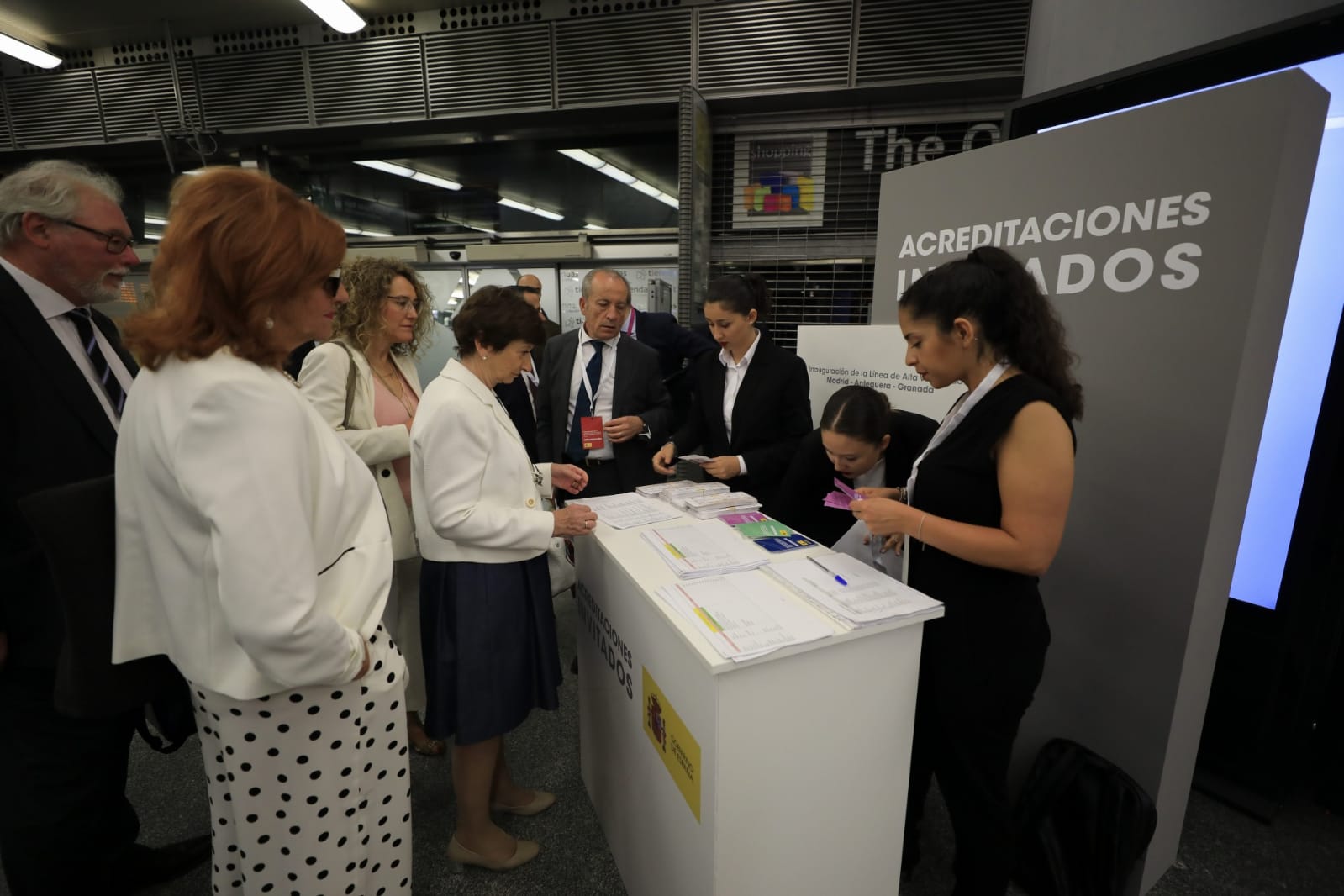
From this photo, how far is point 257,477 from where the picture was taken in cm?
87

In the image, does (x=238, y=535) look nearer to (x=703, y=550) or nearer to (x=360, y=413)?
(x=703, y=550)

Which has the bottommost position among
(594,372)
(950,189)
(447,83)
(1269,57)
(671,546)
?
(671,546)

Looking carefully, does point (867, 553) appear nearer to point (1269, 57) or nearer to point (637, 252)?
point (1269, 57)

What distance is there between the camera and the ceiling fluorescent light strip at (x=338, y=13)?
3.74 metres

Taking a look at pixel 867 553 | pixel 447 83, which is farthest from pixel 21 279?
pixel 447 83

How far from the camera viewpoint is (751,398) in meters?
2.38

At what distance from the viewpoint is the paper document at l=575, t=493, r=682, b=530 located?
171 cm

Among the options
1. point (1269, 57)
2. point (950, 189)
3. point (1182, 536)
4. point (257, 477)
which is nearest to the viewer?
point (257, 477)

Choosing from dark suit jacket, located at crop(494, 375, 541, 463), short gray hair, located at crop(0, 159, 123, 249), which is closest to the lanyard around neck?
short gray hair, located at crop(0, 159, 123, 249)

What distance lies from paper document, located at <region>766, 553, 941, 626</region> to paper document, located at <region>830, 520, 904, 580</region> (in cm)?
17

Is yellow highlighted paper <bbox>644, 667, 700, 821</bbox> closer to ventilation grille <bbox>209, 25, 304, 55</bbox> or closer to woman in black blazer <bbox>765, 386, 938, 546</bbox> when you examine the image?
woman in black blazer <bbox>765, 386, 938, 546</bbox>

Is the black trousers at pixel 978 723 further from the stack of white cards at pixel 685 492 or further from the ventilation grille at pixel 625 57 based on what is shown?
the ventilation grille at pixel 625 57

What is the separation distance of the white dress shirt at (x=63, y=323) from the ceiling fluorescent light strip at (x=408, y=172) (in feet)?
13.7

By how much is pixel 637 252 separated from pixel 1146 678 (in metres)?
4.21
